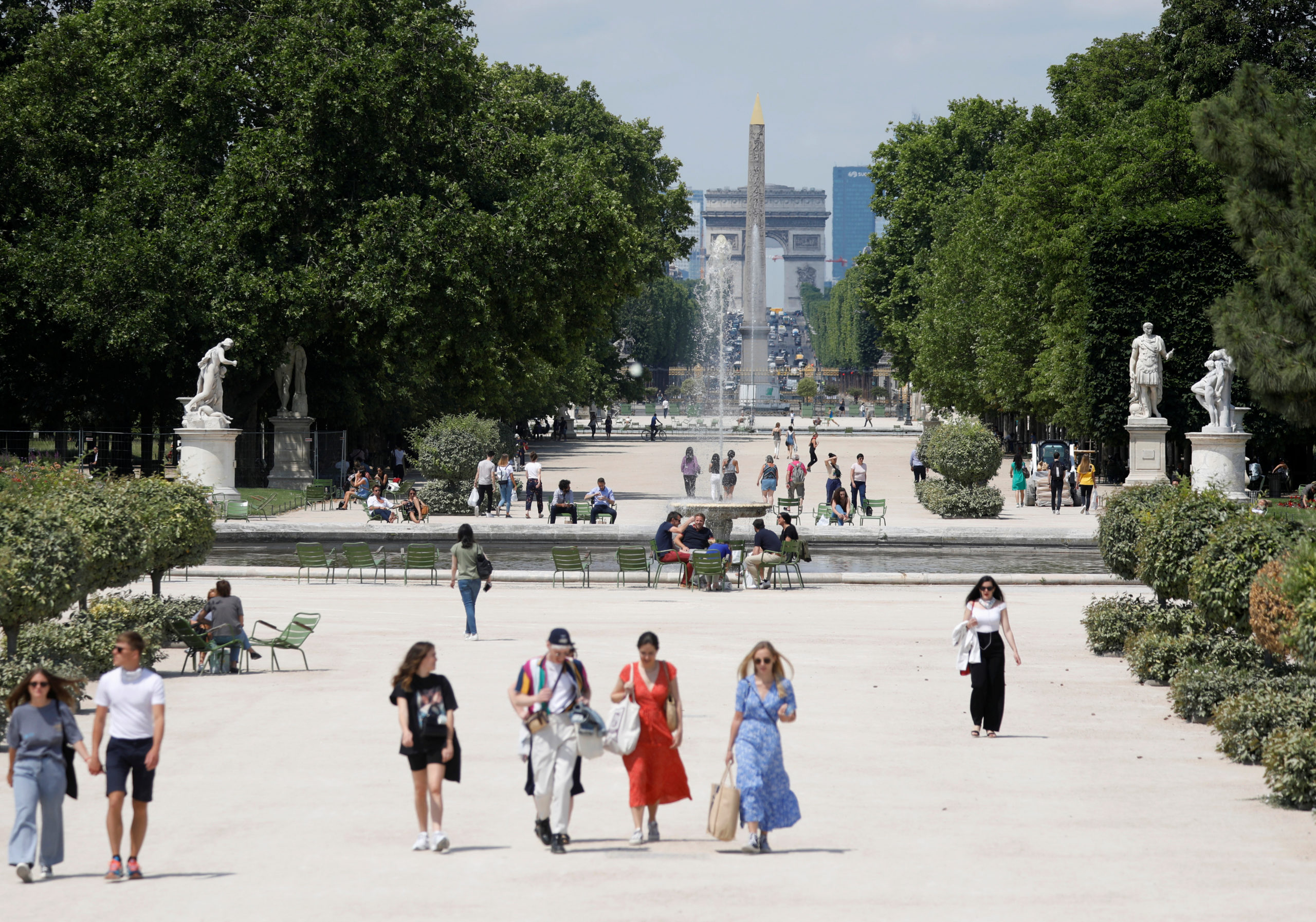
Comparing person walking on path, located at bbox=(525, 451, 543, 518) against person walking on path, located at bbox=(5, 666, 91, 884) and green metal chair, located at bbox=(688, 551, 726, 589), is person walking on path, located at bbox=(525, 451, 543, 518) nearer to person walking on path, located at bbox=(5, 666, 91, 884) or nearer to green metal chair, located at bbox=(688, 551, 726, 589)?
green metal chair, located at bbox=(688, 551, 726, 589)

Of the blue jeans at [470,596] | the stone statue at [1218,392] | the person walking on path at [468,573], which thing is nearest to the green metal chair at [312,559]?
the person walking on path at [468,573]

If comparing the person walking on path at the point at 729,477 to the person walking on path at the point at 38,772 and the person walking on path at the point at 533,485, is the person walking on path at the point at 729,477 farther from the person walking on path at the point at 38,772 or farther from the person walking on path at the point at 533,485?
the person walking on path at the point at 38,772

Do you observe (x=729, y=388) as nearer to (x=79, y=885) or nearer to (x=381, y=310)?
(x=381, y=310)

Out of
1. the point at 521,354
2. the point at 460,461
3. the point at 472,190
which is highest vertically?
the point at 472,190

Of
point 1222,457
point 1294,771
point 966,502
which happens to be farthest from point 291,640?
point 1222,457

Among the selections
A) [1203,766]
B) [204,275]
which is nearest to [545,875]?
[1203,766]

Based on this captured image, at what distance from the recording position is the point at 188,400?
114 feet

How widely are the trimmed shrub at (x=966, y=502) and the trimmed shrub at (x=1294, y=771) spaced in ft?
77.3

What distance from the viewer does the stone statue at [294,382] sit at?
4053 centimetres

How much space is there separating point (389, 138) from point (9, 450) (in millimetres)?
12745

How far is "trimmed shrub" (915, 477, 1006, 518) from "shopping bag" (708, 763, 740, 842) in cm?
2562

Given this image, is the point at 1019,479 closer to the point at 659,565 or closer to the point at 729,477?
the point at 729,477

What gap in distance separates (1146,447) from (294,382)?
22.3m

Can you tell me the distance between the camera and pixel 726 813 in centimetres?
903
